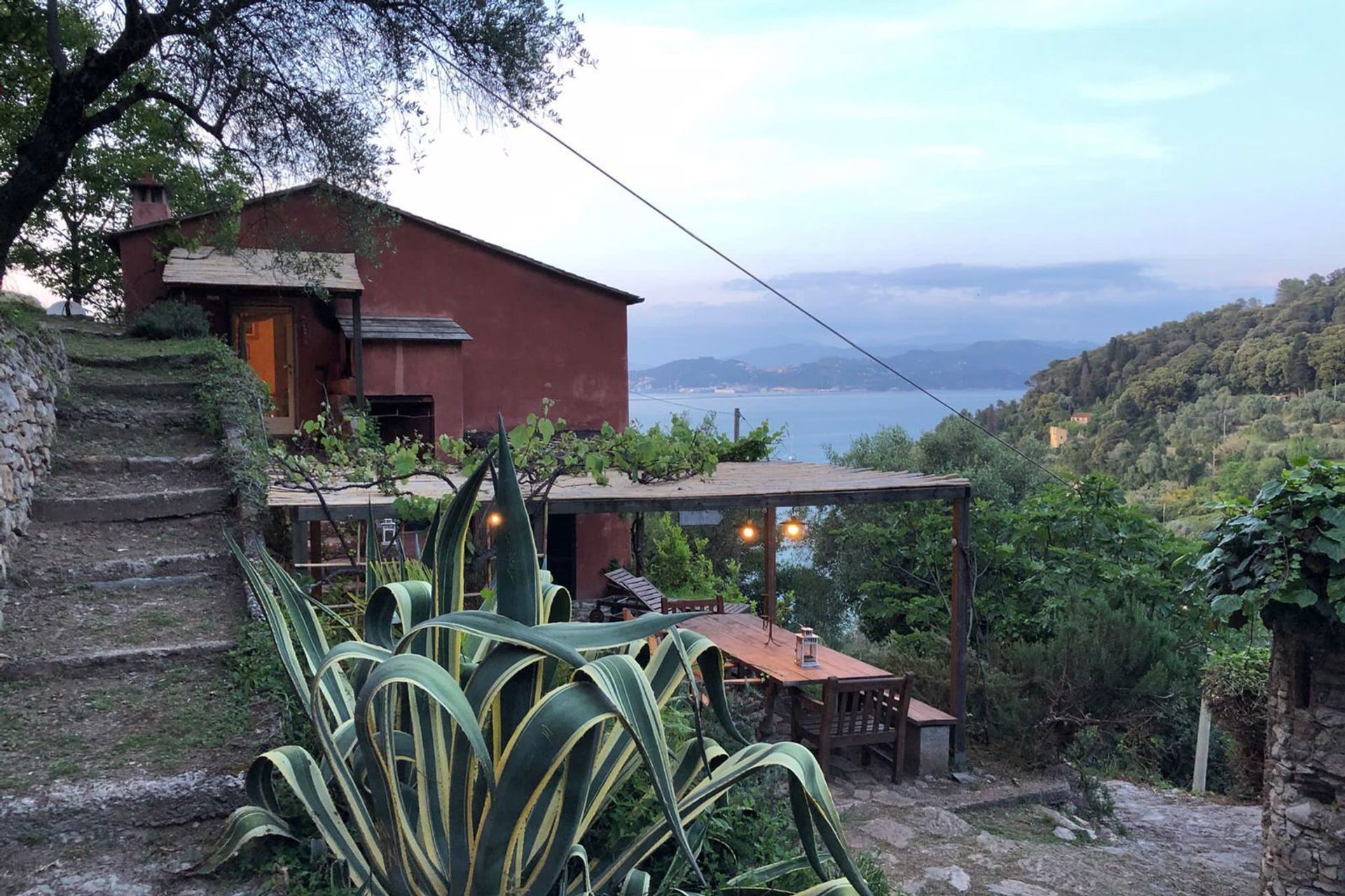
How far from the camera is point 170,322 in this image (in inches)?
365

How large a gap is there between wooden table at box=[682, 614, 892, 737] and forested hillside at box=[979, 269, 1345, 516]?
1326cm

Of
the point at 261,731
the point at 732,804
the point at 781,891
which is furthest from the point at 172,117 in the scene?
the point at 781,891

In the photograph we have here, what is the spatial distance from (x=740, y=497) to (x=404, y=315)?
21.8ft

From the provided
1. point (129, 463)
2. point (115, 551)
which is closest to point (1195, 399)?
point (129, 463)

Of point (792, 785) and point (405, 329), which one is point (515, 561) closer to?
point (792, 785)

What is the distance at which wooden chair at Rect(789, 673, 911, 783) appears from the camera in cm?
596

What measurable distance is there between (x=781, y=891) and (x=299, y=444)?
27.3ft

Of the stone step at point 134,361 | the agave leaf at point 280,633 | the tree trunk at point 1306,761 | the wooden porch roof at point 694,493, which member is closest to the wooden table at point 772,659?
the wooden porch roof at point 694,493

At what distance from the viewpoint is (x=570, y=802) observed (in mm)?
1454

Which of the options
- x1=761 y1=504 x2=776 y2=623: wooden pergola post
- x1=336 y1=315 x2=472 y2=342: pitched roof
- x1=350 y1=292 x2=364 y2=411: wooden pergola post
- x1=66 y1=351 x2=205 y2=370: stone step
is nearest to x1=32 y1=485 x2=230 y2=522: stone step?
x1=66 y1=351 x2=205 y2=370: stone step

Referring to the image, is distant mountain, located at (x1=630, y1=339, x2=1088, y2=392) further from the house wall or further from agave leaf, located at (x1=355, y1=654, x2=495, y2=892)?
agave leaf, located at (x1=355, y1=654, x2=495, y2=892)

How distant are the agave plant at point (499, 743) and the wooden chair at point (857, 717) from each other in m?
4.14

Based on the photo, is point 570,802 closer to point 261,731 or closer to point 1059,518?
point 261,731

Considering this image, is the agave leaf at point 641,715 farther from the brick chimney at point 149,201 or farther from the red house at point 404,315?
the brick chimney at point 149,201
